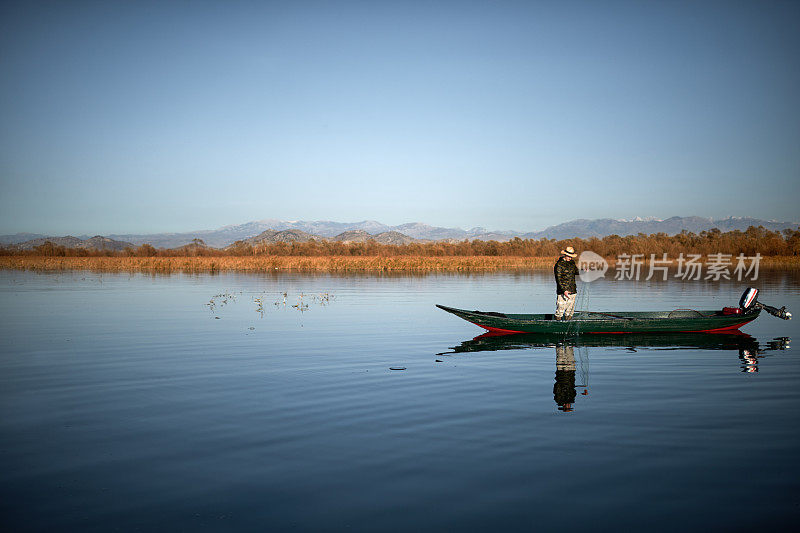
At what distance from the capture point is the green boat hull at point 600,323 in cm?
1852

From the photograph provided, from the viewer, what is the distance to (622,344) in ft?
58.4

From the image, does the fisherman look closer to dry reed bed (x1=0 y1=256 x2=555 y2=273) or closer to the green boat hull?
the green boat hull

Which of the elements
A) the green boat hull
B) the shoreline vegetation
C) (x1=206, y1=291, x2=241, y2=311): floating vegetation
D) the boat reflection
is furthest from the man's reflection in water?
the shoreline vegetation

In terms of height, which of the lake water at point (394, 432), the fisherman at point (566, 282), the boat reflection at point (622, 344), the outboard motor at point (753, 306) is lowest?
the boat reflection at point (622, 344)

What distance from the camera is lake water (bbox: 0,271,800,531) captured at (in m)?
6.25

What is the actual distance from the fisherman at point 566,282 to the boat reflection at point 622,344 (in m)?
0.79

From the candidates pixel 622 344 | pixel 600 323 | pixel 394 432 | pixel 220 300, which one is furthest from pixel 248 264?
pixel 394 432

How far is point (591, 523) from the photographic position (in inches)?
233

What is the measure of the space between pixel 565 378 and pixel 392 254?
6842 cm

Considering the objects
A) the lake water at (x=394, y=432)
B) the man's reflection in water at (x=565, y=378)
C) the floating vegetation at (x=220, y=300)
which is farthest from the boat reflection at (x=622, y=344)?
the floating vegetation at (x=220, y=300)

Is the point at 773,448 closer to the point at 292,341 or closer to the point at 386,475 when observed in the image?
the point at 386,475

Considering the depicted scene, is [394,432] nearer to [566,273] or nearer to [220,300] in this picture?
[566,273]

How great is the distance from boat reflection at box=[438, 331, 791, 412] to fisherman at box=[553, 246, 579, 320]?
0.79 meters

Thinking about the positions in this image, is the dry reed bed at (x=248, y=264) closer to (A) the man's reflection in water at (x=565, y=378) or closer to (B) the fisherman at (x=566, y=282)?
(B) the fisherman at (x=566, y=282)
